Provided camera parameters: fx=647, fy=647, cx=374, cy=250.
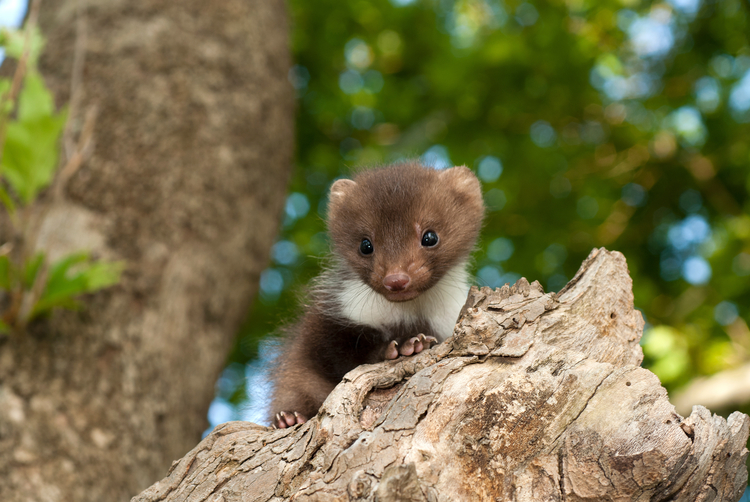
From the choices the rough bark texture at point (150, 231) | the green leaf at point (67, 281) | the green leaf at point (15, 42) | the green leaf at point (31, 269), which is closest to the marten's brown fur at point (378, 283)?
the rough bark texture at point (150, 231)

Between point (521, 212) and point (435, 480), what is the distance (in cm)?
743

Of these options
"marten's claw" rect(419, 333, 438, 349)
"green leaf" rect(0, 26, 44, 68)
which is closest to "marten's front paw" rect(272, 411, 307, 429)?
"marten's claw" rect(419, 333, 438, 349)

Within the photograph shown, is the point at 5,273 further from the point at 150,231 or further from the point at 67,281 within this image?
the point at 150,231

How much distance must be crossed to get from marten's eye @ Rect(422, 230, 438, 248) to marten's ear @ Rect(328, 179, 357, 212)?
79cm

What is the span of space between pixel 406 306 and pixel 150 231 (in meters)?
2.82

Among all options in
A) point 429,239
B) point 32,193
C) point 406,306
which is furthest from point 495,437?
point 32,193

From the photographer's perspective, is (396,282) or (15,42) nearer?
(396,282)

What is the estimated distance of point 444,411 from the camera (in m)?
3.15

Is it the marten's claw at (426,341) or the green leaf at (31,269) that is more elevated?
the marten's claw at (426,341)

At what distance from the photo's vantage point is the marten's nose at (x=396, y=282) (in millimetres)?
4301

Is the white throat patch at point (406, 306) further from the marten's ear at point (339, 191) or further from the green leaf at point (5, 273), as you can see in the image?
the green leaf at point (5, 273)

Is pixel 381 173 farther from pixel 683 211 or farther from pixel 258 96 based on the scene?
pixel 683 211

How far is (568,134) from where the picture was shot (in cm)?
1029

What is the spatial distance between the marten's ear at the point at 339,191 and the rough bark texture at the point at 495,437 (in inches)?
78.6
